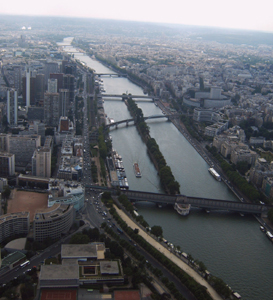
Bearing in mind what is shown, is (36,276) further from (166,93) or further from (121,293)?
(166,93)

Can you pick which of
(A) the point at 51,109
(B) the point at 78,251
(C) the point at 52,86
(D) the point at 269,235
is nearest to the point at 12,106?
(A) the point at 51,109

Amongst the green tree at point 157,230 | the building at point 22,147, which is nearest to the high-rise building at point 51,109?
the building at point 22,147

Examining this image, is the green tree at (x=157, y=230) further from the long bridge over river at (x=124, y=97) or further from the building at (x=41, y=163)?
the long bridge over river at (x=124, y=97)

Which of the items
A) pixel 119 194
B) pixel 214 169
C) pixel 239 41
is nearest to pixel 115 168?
pixel 119 194

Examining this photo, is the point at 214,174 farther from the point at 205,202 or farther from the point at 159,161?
the point at 205,202

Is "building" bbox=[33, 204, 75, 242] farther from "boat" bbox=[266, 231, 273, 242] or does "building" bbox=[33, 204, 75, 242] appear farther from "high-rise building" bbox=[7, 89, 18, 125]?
"high-rise building" bbox=[7, 89, 18, 125]

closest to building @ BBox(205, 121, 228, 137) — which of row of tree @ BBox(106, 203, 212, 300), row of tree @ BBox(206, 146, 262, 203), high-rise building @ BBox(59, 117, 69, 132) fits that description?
row of tree @ BBox(206, 146, 262, 203)
